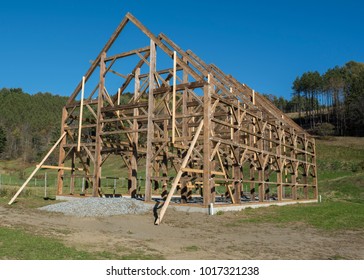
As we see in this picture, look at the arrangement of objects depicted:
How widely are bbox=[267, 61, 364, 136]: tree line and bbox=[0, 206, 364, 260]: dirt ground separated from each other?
64.7 meters

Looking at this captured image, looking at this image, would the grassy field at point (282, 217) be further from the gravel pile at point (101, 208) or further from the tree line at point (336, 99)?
the tree line at point (336, 99)

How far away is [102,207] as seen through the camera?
51.8 feet

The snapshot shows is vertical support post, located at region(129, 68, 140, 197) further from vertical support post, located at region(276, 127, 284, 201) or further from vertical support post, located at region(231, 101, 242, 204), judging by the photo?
vertical support post, located at region(276, 127, 284, 201)

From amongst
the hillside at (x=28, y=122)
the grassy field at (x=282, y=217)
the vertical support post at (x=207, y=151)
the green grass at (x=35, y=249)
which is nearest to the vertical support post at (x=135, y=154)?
the grassy field at (x=282, y=217)

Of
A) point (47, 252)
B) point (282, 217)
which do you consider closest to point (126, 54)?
point (282, 217)

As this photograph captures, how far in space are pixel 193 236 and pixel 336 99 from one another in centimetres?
8143

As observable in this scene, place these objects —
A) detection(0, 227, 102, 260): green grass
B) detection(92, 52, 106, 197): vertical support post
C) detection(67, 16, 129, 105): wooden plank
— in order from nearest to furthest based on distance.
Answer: detection(0, 227, 102, 260): green grass
detection(92, 52, 106, 197): vertical support post
detection(67, 16, 129, 105): wooden plank

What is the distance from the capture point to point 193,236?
10.8 metres

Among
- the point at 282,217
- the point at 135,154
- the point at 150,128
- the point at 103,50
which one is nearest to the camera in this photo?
the point at 282,217

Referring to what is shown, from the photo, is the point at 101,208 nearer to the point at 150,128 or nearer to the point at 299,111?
the point at 150,128

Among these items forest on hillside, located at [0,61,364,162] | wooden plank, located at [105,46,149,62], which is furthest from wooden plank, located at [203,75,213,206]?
forest on hillside, located at [0,61,364,162]

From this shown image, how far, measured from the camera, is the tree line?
7311cm

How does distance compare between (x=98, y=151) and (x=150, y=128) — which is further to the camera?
(x=98, y=151)
